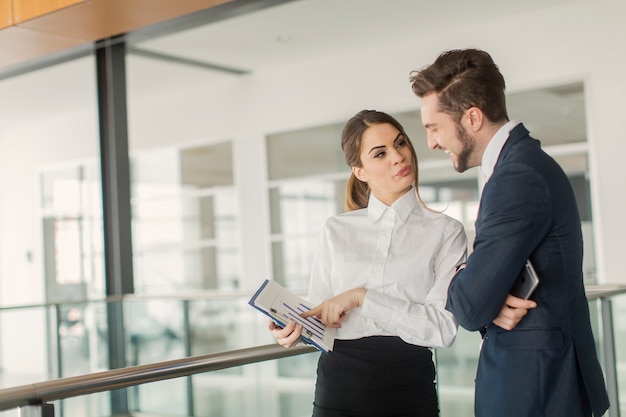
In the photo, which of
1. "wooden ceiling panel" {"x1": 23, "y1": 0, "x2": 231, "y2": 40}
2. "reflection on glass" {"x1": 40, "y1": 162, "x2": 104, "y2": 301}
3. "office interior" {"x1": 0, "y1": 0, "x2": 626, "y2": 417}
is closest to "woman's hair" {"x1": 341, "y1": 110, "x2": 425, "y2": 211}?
"office interior" {"x1": 0, "y1": 0, "x2": 626, "y2": 417}

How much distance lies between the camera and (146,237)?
A: 11.7 metres

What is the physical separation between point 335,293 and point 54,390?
28.2 inches

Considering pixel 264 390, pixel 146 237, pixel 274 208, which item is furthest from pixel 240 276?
pixel 264 390

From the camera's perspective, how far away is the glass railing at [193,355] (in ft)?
13.8

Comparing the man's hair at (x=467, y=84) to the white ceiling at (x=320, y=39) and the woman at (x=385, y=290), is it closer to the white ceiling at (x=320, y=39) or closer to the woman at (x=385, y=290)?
the woman at (x=385, y=290)

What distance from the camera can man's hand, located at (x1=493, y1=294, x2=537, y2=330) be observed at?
5.47 feet

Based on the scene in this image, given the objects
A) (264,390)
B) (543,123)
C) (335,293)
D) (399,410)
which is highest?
(543,123)

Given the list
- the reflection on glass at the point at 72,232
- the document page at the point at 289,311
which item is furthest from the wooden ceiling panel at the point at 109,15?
the reflection on glass at the point at 72,232

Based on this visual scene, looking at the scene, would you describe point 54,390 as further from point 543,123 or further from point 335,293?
point 543,123

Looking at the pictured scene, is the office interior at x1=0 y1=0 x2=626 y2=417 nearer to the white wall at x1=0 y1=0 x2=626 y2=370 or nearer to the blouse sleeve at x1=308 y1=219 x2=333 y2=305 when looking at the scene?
the white wall at x1=0 y1=0 x2=626 y2=370

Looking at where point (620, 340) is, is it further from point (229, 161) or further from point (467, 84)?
point (229, 161)

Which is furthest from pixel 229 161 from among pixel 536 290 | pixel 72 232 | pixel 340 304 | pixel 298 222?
pixel 536 290

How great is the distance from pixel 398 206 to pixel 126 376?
0.81 metres

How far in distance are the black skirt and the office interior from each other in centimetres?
185
